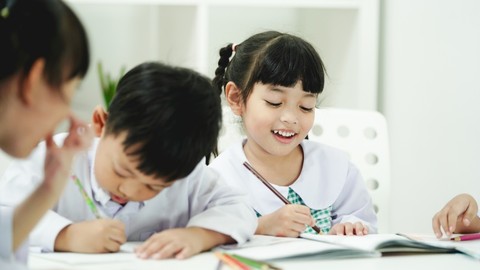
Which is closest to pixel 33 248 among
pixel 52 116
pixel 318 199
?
pixel 52 116

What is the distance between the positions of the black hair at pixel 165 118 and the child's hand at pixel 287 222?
300 millimetres

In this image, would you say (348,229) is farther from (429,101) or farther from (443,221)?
(429,101)

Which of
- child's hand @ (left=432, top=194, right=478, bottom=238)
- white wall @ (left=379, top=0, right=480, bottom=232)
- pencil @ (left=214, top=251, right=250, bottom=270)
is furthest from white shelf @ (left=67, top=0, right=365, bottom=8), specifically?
pencil @ (left=214, top=251, right=250, bottom=270)

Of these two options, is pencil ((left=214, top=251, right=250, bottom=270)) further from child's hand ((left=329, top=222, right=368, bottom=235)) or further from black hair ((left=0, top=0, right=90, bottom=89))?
child's hand ((left=329, top=222, right=368, bottom=235))

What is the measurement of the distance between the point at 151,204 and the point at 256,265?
1.11ft

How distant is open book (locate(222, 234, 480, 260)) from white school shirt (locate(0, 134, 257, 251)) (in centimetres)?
5

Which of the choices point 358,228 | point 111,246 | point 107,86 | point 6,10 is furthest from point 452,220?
point 107,86

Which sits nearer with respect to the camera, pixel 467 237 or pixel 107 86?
pixel 467 237

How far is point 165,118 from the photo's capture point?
3.37 ft

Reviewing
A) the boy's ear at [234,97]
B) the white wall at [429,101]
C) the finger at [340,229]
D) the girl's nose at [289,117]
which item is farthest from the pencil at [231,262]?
the white wall at [429,101]

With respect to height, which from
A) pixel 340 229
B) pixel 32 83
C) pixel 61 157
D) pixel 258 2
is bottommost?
pixel 340 229

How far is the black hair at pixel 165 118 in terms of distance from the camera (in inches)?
40.4

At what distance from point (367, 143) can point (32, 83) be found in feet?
3.81

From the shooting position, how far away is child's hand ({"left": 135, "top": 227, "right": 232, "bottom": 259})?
1043 mm
